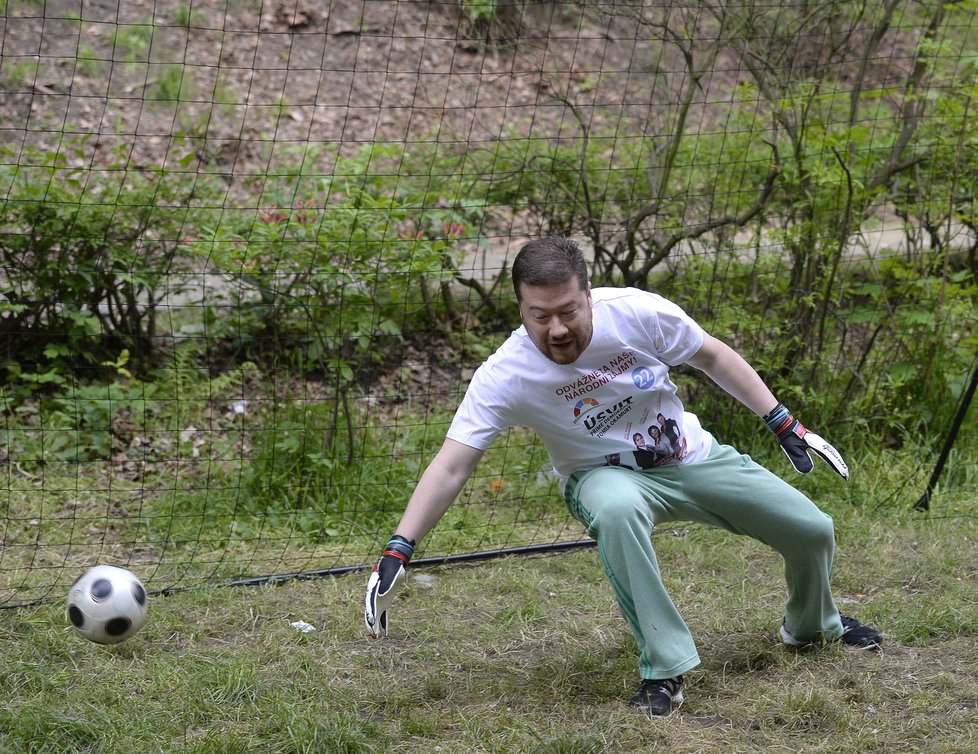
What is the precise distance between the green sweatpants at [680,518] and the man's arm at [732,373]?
7.5 inches

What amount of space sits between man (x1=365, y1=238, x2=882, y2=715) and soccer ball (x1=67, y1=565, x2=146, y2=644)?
845mm

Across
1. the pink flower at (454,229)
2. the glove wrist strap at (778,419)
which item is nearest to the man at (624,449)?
the glove wrist strap at (778,419)

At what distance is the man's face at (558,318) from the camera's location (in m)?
3.22

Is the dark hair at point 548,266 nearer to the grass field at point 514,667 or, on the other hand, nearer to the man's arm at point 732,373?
the man's arm at point 732,373

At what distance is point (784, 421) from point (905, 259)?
10.4 feet

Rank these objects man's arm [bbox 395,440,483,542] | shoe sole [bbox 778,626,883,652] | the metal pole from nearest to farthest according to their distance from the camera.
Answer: man's arm [bbox 395,440,483,542]
shoe sole [bbox 778,626,883,652]
the metal pole

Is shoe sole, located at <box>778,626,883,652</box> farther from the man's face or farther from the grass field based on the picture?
the man's face

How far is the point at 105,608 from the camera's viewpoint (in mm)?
3477

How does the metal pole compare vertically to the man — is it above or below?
below

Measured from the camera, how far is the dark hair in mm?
3207

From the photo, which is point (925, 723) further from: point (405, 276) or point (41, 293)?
point (41, 293)

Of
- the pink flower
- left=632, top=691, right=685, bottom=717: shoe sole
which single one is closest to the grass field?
left=632, top=691, right=685, bottom=717: shoe sole

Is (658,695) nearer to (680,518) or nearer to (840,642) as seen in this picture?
(680,518)

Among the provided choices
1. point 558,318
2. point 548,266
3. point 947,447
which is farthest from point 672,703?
point 947,447
